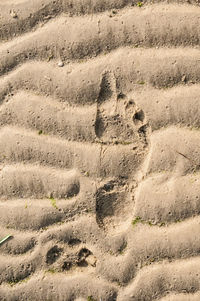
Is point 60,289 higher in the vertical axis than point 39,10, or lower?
lower

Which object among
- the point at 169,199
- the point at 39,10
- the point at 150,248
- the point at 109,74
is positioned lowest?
the point at 150,248

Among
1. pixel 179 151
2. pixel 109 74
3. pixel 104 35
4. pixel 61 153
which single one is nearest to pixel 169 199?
pixel 179 151

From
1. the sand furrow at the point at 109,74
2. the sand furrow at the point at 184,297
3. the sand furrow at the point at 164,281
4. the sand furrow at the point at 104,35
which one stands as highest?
the sand furrow at the point at 104,35

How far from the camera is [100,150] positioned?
1.96 metres

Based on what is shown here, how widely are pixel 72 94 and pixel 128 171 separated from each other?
50cm

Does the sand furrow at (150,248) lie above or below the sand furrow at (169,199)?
below

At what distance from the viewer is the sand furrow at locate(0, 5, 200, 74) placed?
1925mm

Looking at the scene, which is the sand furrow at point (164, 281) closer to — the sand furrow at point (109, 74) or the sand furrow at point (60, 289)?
the sand furrow at point (60, 289)

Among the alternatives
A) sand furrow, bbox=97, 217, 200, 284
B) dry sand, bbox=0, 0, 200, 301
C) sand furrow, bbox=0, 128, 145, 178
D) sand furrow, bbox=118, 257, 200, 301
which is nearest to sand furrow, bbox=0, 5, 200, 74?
dry sand, bbox=0, 0, 200, 301

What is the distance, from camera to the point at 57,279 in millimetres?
1959

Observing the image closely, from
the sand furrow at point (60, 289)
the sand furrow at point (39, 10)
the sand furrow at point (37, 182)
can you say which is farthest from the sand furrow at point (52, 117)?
the sand furrow at point (60, 289)

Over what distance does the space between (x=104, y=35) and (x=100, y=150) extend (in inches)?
23.4

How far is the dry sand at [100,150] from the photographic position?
193 cm

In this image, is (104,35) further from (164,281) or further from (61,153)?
(164,281)
